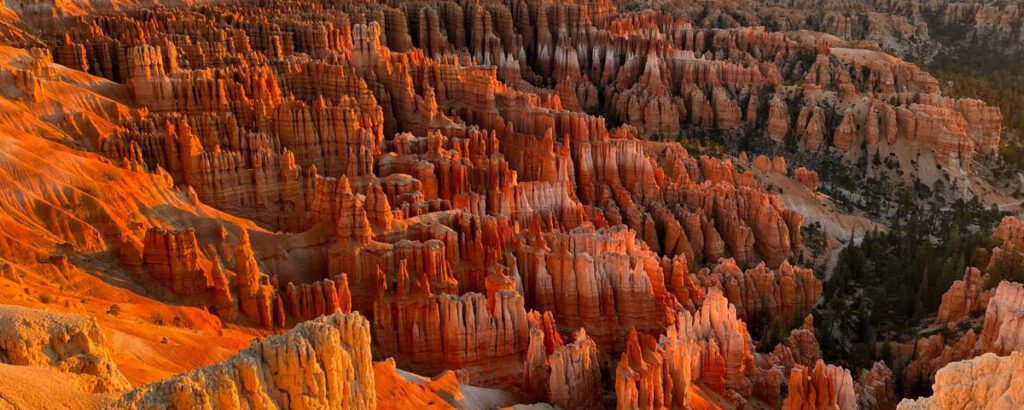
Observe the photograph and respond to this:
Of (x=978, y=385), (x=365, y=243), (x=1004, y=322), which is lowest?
(x=1004, y=322)

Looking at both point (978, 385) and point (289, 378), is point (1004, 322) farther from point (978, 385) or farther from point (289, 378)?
point (289, 378)

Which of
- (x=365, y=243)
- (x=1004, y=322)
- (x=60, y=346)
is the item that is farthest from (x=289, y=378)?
(x=1004, y=322)

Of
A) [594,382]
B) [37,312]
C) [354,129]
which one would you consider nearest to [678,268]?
[594,382]

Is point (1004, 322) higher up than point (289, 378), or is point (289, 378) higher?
point (289, 378)

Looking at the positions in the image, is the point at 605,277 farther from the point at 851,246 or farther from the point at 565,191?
the point at 851,246

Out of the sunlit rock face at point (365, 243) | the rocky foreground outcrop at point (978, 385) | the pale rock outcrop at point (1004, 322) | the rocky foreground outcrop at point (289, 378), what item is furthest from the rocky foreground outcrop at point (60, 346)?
the pale rock outcrop at point (1004, 322)

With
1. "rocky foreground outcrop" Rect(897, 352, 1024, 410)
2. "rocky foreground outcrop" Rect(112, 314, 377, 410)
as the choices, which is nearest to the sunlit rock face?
"rocky foreground outcrop" Rect(112, 314, 377, 410)

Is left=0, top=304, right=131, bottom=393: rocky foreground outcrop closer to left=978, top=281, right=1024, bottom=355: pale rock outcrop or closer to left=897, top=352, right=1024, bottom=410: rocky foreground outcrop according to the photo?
left=897, top=352, right=1024, bottom=410: rocky foreground outcrop

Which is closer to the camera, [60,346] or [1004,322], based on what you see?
[60,346]
